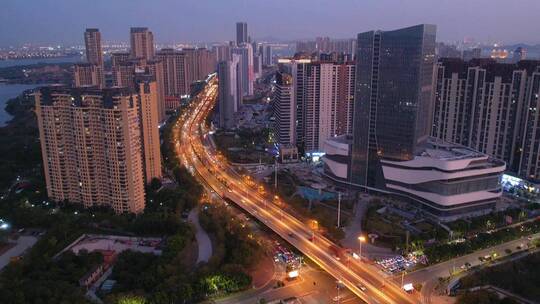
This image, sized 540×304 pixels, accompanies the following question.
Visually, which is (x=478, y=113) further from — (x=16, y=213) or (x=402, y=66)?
(x=16, y=213)

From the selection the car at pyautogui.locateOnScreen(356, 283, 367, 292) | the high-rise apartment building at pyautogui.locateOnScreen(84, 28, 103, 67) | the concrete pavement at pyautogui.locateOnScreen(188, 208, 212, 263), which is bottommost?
the concrete pavement at pyautogui.locateOnScreen(188, 208, 212, 263)

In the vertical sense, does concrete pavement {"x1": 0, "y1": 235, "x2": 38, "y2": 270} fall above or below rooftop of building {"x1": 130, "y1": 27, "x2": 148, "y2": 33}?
below

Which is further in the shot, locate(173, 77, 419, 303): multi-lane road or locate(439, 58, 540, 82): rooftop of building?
locate(439, 58, 540, 82): rooftop of building

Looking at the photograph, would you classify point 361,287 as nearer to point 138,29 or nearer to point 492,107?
point 492,107

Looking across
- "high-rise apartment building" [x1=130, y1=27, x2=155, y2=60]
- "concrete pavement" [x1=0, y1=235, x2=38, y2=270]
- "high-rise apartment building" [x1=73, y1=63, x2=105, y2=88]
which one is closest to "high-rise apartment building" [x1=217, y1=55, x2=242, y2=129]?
"high-rise apartment building" [x1=73, y1=63, x2=105, y2=88]

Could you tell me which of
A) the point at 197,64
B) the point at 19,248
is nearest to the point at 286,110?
the point at 19,248

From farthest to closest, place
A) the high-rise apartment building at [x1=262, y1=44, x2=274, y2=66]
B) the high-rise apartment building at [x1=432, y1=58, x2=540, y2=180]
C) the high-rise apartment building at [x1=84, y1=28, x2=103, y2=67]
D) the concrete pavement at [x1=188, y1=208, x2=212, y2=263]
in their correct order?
1. the high-rise apartment building at [x1=262, y1=44, x2=274, y2=66]
2. the high-rise apartment building at [x1=84, y1=28, x2=103, y2=67]
3. the high-rise apartment building at [x1=432, y1=58, x2=540, y2=180]
4. the concrete pavement at [x1=188, y1=208, x2=212, y2=263]

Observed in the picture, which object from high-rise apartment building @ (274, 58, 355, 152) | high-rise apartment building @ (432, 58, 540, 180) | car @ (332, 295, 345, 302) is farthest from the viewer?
high-rise apartment building @ (274, 58, 355, 152)

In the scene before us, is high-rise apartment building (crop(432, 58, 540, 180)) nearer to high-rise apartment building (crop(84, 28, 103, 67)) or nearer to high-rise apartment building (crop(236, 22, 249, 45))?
high-rise apartment building (crop(84, 28, 103, 67))
